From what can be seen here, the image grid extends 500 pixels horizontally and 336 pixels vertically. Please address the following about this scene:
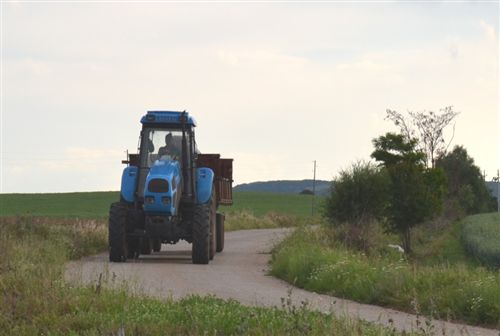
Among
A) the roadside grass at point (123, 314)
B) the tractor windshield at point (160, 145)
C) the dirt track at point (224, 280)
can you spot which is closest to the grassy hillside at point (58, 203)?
the dirt track at point (224, 280)

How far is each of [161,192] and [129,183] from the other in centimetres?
170

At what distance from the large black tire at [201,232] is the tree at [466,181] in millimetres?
71780

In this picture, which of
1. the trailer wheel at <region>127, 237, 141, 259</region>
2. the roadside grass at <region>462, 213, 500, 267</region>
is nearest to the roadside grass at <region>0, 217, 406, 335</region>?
the trailer wheel at <region>127, 237, 141, 259</region>

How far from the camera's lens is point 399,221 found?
53750 millimetres

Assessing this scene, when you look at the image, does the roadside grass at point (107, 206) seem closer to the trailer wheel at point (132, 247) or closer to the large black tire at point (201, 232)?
the trailer wheel at point (132, 247)

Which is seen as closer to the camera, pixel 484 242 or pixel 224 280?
pixel 224 280

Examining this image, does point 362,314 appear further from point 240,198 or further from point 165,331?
point 240,198

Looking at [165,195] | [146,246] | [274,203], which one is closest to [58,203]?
[274,203]

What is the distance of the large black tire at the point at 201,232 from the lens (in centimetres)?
2441

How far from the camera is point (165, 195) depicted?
2406 cm

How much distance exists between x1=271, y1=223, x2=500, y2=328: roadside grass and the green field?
171ft

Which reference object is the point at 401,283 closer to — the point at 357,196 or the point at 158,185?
the point at 158,185

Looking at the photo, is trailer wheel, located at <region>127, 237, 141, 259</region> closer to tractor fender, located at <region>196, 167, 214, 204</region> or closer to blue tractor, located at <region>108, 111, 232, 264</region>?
blue tractor, located at <region>108, 111, 232, 264</region>

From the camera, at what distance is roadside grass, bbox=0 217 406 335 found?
12.1 meters
